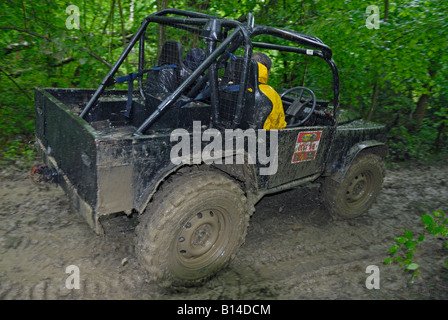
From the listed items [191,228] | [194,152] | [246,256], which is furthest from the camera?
[246,256]

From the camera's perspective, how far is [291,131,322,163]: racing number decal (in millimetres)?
3406

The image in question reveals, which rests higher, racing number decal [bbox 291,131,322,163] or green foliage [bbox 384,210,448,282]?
racing number decal [bbox 291,131,322,163]

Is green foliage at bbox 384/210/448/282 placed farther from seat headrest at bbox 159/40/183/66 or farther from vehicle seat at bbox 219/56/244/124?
seat headrest at bbox 159/40/183/66

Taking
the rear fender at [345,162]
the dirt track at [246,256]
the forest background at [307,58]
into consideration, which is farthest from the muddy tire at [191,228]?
the forest background at [307,58]

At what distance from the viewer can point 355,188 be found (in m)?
4.43

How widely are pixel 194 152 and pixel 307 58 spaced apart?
202 inches

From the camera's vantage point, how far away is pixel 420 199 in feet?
17.1

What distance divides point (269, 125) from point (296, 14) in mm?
5223

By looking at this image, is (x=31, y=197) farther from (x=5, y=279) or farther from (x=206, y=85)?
(x=206, y=85)

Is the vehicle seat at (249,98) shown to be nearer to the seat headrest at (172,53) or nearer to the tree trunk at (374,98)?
the seat headrest at (172,53)

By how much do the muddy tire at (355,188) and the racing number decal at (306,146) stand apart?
0.74m

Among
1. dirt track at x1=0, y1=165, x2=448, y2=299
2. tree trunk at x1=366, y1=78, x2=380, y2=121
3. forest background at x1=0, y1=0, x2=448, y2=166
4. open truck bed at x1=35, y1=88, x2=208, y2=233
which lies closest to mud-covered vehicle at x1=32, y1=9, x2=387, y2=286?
open truck bed at x1=35, y1=88, x2=208, y2=233

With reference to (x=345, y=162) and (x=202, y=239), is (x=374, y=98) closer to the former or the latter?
(x=345, y=162)

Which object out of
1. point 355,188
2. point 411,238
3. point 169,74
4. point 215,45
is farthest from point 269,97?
point 355,188
